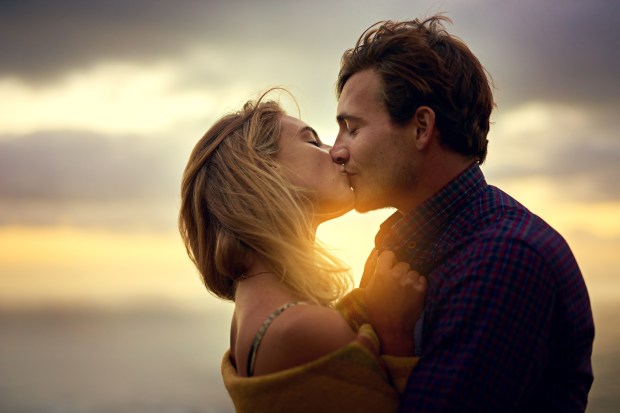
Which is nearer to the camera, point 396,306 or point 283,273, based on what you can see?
point 396,306

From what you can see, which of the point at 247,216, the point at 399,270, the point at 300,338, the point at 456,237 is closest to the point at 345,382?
the point at 300,338

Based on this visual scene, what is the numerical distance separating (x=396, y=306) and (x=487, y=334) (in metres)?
0.44

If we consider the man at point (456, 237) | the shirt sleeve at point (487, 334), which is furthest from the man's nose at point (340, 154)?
the shirt sleeve at point (487, 334)

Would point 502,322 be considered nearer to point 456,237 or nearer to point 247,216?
point 456,237

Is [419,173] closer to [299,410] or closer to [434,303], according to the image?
[434,303]

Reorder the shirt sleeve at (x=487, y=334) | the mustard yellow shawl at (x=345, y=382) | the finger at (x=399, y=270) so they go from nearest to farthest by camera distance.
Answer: the shirt sleeve at (x=487, y=334) < the mustard yellow shawl at (x=345, y=382) < the finger at (x=399, y=270)

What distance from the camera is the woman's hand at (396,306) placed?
2672 millimetres

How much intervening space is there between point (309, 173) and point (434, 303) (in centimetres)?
109

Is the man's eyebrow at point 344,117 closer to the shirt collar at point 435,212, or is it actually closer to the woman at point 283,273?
the woman at point 283,273

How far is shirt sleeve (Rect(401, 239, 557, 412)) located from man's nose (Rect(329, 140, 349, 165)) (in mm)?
1125

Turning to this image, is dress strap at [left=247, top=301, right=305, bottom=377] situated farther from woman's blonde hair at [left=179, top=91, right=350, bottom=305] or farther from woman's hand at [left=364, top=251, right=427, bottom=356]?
woman's hand at [left=364, top=251, right=427, bottom=356]

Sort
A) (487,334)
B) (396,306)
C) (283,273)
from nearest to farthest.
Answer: (487,334) < (396,306) < (283,273)

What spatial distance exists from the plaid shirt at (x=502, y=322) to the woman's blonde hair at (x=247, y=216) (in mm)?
589

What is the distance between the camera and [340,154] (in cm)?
351
